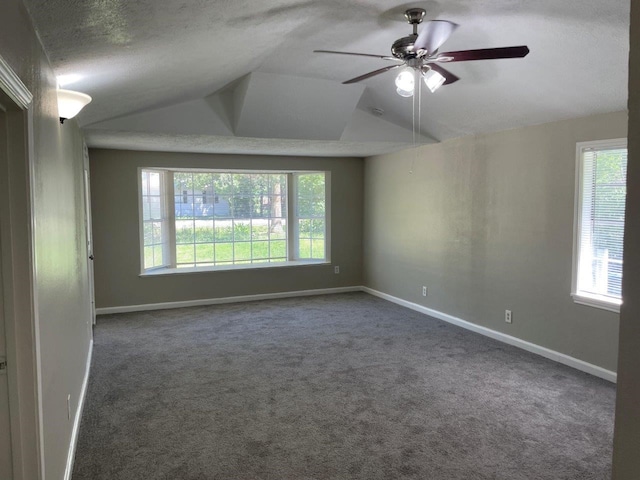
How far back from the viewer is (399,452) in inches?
106

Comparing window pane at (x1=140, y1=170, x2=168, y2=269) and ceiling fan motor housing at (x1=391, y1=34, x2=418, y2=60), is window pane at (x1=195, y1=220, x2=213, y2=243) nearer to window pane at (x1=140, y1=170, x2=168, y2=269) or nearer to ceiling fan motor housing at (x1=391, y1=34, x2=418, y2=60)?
window pane at (x1=140, y1=170, x2=168, y2=269)

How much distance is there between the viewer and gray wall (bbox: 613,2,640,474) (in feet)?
2.52

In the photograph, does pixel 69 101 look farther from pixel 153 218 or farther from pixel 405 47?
pixel 153 218

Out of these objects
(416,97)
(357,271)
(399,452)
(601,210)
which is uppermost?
(416,97)

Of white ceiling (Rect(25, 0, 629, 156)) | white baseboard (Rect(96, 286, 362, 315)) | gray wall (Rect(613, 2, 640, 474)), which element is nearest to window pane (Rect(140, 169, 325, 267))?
white baseboard (Rect(96, 286, 362, 315))

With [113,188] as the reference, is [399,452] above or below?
below

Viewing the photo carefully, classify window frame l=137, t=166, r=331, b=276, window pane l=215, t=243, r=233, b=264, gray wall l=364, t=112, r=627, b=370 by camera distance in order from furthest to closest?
1. window pane l=215, t=243, r=233, b=264
2. window frame l=137, t=166, r=331, b=276
3. gray wall l=364, t=112, r=627, b=370

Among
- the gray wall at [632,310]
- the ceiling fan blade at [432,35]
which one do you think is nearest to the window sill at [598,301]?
the ceiling fan blade at [432,35]

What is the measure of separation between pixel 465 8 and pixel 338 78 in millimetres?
1670

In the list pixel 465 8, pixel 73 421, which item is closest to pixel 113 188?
pixel 73 421

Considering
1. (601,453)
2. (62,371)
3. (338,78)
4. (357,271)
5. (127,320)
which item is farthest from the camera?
(357,271)

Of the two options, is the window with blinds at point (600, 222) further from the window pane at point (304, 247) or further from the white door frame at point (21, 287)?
the window pane at point (304, 247)

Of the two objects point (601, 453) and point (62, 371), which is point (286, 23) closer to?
point (62, 371)

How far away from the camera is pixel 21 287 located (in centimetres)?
155
